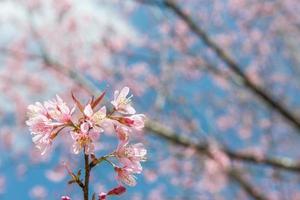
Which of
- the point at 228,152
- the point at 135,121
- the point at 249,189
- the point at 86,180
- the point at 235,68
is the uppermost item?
→ the point at 235,68

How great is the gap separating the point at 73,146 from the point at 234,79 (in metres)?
7.37

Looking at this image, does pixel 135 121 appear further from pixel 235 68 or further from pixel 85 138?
pixel 235 68

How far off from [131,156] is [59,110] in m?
0.20

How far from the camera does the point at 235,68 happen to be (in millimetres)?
8023

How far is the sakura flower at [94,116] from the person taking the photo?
115cm

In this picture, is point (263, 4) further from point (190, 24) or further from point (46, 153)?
point (46, 153)

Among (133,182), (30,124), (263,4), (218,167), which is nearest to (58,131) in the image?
(30,124)

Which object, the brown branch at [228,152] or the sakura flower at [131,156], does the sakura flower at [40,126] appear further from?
the brown branch at [228,152]

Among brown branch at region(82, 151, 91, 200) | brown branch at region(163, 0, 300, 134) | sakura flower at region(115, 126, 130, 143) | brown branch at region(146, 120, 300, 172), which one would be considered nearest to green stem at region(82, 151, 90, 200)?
brown branch at region(82, 151, 91, 200)

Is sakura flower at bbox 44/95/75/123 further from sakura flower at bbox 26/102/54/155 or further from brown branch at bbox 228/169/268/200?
brown branch at bbox 228/169/268/200

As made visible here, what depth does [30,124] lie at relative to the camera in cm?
122

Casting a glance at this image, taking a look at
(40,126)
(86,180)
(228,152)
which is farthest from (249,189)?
(86,180)

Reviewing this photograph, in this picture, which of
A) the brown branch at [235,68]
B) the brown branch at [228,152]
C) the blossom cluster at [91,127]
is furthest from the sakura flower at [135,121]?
the brown branch at [235,68]

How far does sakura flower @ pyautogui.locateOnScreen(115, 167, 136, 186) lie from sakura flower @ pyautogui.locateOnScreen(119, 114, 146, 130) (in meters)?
0.10
